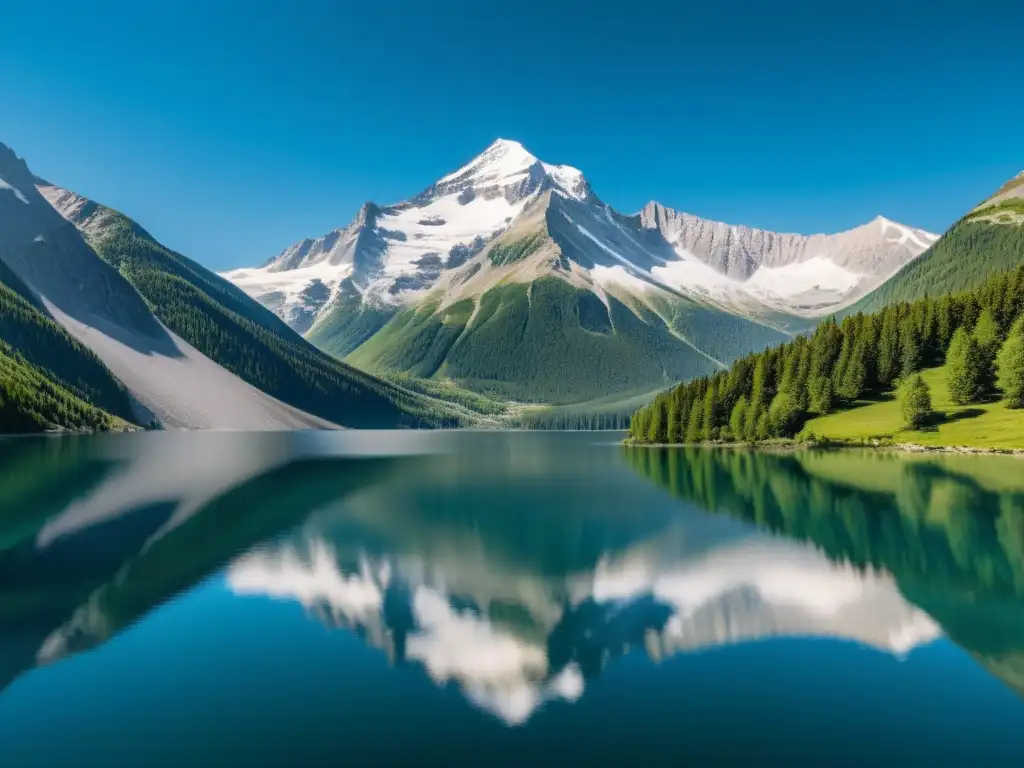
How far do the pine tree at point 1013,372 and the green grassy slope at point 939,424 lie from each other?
83.1 inches

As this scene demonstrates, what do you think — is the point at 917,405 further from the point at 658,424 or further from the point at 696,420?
the point at 658,424

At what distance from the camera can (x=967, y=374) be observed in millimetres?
117500

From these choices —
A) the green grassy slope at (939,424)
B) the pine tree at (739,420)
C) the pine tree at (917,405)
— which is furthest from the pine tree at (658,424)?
the pine tree at (917,405)

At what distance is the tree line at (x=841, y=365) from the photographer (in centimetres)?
13538

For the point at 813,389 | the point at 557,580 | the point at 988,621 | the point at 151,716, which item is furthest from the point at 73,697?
the point at 813,389

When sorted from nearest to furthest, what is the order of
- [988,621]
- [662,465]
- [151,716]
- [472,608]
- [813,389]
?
1. [151,716]
2. [988,621]
3. [472,608]
4. [662,465]
5. [813,389]

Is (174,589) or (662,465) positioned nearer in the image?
(174,589)

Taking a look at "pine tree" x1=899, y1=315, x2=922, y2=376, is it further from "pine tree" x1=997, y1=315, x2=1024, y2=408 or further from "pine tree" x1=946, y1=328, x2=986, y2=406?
"pine tree" x1=997, y1=315, x2=1024, y2=408

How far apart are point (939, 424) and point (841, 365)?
29597 millimetres

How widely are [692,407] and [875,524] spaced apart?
343 feet

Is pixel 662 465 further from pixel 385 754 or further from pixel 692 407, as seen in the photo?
pixel 385 754

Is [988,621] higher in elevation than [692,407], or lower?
lower

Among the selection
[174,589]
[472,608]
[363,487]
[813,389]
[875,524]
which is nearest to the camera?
[472,608]

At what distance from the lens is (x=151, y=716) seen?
62.5 feet
